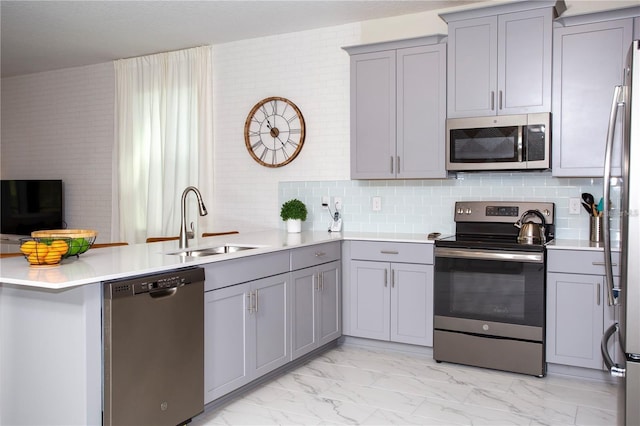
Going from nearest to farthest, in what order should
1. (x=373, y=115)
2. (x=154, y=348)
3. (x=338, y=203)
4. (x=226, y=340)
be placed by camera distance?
1. (x=154, y=348)
2. (x=226, y=340)
3. (x=373, y=115)
4. (x=338, y=203)

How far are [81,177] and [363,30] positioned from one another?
12.3 ft

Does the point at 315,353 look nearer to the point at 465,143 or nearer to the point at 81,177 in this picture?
the point at 465,143

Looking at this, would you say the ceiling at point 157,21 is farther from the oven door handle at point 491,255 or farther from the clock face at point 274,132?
the oven door handle at point 491,255

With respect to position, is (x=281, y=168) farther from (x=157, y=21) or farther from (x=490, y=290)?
(x=490, y=290)

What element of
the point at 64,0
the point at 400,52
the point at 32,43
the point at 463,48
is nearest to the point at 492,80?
the point at 463,48

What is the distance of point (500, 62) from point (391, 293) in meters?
1.82

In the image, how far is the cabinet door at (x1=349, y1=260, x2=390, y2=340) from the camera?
421 centimetres

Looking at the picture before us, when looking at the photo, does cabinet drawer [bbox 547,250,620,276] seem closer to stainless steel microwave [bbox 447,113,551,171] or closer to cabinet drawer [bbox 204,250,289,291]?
stainless steel microwave [bbox 447,113,551,171]

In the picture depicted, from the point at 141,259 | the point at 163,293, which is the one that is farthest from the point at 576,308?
the point at 141,259

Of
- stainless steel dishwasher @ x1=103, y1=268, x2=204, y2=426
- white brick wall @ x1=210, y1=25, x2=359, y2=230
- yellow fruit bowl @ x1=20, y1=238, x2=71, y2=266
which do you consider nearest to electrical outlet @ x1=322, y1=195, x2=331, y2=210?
white brick wall @ x1=210, y1=25, x2=359, y2=230

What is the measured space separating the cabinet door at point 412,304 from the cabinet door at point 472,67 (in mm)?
1178

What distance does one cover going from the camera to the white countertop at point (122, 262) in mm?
2256

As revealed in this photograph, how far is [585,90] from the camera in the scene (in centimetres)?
364

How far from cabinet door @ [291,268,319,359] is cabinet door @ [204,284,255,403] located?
1.71 feet
